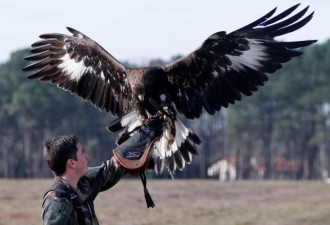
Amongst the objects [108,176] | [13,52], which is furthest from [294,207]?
[13,52]

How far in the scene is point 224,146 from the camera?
298ft

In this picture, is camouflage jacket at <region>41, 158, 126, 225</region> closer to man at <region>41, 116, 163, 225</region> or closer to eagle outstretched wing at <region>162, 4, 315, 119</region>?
man at <region>41, 116, 163, 225</region>

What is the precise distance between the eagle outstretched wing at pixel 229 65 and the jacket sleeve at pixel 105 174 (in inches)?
113

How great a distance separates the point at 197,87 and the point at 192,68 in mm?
234

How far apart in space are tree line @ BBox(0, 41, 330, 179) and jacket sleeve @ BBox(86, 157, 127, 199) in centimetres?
6238

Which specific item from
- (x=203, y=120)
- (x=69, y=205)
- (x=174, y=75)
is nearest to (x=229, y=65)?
(x=174, y=75)

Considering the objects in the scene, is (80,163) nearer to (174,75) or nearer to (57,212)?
(57,212)

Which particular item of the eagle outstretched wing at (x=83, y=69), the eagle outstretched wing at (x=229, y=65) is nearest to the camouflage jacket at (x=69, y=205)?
the eagle outstretched wing at (x=229, y=65)

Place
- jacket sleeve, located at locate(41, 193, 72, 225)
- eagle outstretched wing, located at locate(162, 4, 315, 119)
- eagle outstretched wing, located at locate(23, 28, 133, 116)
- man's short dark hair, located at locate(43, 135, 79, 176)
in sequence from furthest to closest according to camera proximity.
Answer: eagle outstretched wing, located at locate(23, 28, 133, 116) → eagle outstretched wing, located at locate(162, 4, 315, 119) → man's short dark hair, located at locate(43, 135, 79, 176) → jacket sleeve, located at locate(41, 193, 72, 225)

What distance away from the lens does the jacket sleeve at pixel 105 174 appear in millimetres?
5246

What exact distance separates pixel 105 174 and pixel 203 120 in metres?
80.9

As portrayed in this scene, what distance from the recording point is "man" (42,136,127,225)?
4648 millimetres

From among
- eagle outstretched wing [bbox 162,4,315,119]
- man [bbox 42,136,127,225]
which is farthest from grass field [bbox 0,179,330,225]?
man [bbox 42,136,127,225]

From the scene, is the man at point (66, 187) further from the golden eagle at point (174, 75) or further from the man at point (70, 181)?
the golden eagle at point (174, 75)
